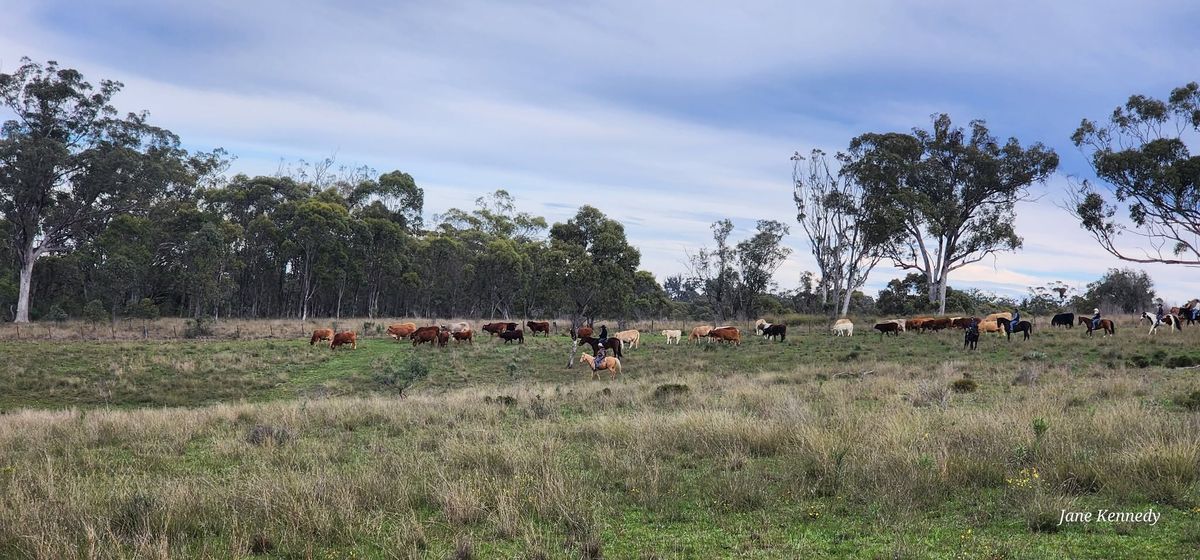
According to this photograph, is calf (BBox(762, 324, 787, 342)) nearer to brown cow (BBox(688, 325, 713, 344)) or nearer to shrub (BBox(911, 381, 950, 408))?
brown cow (BBox(688, 325, 713, 344))

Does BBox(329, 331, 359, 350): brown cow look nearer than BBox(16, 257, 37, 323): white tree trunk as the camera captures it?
Yes

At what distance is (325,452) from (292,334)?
105 feet

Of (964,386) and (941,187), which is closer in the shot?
(964,386)

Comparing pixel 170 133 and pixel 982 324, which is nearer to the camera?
pixel 982 324

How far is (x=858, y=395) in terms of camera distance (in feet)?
44.0

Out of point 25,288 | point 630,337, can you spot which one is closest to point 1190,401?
point 630,337

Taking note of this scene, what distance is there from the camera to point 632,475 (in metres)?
7.21

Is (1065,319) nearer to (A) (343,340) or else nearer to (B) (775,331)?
(B) (775,331)

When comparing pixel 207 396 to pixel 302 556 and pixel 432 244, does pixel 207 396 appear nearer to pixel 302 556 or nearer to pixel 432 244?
pixel 302 556

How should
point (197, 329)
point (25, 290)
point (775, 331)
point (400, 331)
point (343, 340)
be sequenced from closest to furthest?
point (343, 340)
point (775, 331)
point (400, 331)
point (197, 329)
point (25, 290)

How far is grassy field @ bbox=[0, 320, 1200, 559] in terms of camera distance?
5.19 m

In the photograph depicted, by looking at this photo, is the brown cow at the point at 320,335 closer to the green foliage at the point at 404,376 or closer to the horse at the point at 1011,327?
the green foliage at the point at 404,376

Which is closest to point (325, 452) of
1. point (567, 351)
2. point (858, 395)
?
point (858, 395)

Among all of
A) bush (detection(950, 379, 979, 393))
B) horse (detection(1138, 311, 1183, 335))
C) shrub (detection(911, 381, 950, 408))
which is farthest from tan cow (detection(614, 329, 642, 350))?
horse (detection(1138, 311, 1183, 335))
